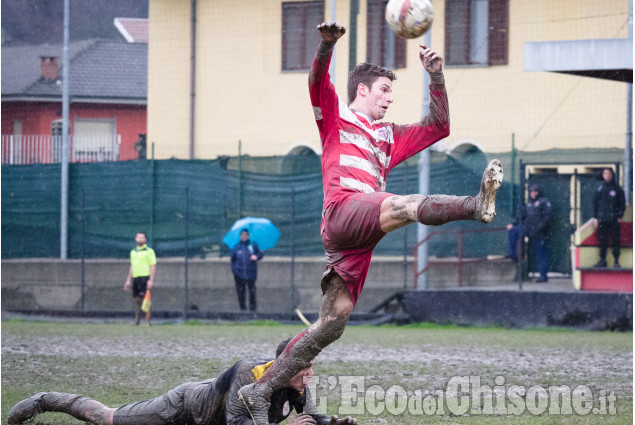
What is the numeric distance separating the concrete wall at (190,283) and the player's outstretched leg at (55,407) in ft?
40.0

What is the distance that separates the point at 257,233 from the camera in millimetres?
19500

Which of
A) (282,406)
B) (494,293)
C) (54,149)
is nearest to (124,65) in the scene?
(54,149)

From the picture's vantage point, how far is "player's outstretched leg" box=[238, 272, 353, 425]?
21.6ft

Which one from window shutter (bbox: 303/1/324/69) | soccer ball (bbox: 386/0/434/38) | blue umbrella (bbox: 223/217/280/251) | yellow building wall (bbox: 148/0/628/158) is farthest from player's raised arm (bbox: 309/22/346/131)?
window shutter (bbox: 303/1/324/69)

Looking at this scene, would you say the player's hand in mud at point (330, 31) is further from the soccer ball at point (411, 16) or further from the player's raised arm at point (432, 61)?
the player's raised arm at point (432, 61)

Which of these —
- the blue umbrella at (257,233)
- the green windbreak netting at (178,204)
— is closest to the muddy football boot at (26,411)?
the blue umbrella at (257,233)

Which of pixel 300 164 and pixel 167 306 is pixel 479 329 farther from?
pixel 167 306

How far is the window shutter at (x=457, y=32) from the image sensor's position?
2483 cm

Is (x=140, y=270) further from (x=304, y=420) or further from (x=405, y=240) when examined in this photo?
(x=304, y=420)

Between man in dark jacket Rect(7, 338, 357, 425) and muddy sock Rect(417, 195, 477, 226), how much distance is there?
1.56 m

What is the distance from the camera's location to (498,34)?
2528cm

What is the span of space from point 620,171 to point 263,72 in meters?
10.9

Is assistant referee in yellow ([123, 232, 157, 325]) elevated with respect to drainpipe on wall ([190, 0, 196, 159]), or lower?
lower

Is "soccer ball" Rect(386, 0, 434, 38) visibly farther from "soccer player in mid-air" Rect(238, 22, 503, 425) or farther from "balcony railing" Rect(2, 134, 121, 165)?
"balcony railing" Rect(2, 134, 121, 165)
